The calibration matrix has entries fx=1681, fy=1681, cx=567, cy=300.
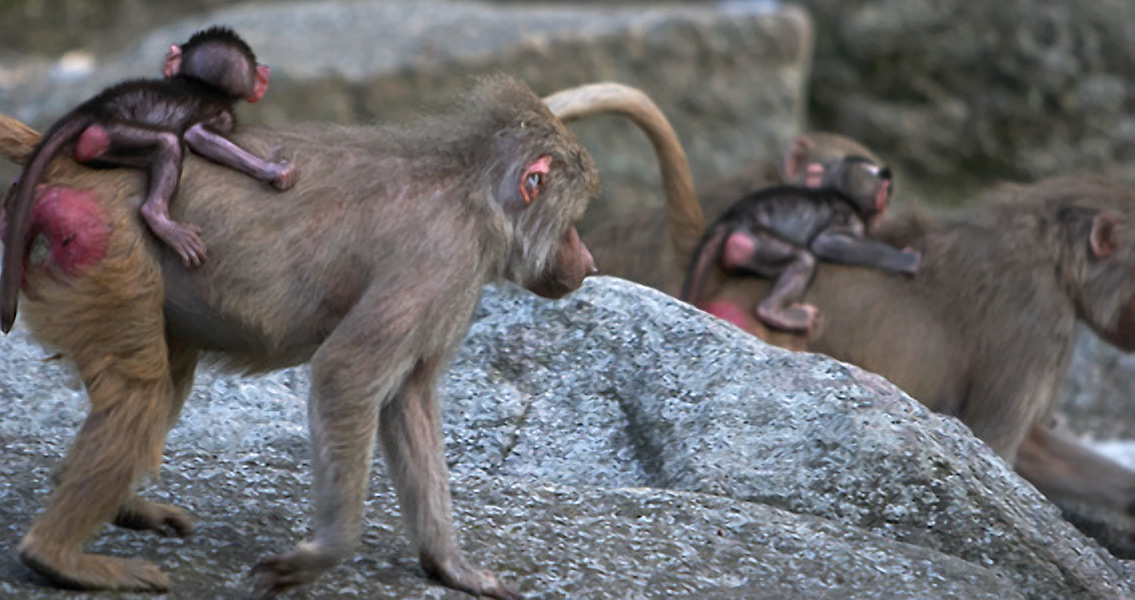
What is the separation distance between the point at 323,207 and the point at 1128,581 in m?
2.23

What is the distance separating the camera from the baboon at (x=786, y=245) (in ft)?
19.8

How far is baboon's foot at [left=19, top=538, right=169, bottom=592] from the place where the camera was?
9.91 ft

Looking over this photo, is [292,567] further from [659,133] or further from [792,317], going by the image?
[659,133]

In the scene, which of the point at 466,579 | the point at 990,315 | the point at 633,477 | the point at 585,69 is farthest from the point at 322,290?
the point at 585,69

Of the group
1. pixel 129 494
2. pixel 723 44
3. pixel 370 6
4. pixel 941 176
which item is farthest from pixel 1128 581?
pixel 370 6

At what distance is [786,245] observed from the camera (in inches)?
239

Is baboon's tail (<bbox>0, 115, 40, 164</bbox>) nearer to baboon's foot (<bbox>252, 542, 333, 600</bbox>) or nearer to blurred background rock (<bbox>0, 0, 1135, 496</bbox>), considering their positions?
baboon's foot (<bbox>252, 542, 333, 600</bbox>)

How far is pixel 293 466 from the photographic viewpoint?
397 centimetres

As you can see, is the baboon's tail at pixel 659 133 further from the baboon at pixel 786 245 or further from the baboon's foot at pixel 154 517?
the baboon's foot at pixel 154 517

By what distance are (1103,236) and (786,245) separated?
3.64ft

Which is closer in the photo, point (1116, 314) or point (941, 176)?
point (1116, 314)

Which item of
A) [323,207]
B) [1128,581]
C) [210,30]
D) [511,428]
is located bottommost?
[1128,581]

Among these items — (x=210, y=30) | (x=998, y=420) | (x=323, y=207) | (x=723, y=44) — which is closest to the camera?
(x=323, y=207)

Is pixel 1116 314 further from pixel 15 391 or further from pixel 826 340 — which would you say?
pixel 15 391
